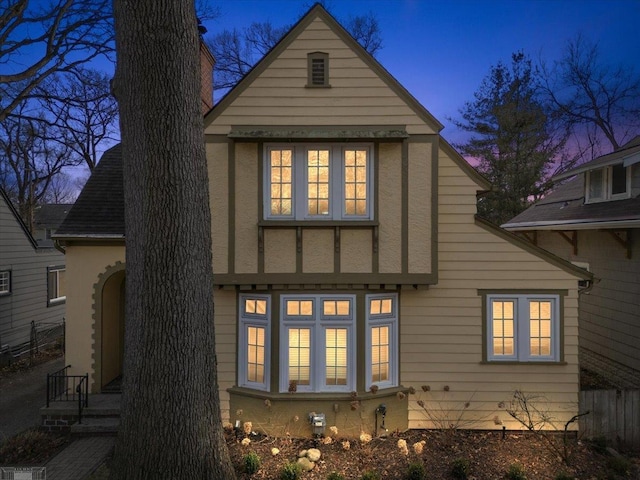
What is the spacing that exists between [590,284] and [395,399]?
4.62m

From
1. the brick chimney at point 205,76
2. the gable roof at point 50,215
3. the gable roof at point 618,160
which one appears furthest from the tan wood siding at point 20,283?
the gable roof at point 50,215

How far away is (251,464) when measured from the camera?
5.95 m

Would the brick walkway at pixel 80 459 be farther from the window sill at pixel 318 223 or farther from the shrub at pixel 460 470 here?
the shrub at pixel 460 470

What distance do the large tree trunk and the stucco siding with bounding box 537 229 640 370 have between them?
8.11 meters

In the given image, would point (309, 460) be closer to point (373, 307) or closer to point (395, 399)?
point (395, 399)

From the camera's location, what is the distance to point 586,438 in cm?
738

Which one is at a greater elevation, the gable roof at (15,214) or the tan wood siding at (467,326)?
the gable roof at (15,214)

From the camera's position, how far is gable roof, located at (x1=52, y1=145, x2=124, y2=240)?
346 inches

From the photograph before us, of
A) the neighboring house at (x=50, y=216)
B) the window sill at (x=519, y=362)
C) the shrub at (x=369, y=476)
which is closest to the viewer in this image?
the shrub at (x=369, y=476)

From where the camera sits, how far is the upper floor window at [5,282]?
1301 centimetres

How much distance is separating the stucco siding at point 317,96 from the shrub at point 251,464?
5979 mm

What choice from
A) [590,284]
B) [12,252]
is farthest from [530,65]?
[12,252]

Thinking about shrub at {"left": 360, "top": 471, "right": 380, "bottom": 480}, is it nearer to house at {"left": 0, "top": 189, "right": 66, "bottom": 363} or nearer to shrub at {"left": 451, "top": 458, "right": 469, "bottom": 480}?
shrub at {"left": 451, "top": 458, "right": 469, "bottom": 480}

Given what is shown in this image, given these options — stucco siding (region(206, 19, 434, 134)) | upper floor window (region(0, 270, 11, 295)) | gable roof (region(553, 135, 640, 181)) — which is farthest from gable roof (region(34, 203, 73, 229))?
gable roof (region(553, 135, 640, 181))
